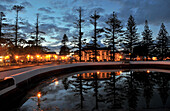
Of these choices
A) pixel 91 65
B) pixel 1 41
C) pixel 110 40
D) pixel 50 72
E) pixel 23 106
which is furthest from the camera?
pixel 110 40

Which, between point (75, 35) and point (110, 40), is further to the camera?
point (110, 40)

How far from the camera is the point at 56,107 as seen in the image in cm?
603

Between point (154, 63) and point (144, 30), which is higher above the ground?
point (144, 30)

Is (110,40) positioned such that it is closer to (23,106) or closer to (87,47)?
(87,47)

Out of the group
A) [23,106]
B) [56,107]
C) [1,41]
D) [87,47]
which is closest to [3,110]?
[23,106]

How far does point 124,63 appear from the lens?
1101 inches

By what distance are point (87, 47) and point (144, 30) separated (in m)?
29.4

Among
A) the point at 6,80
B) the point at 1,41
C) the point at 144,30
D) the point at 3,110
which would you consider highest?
the point at 144,30

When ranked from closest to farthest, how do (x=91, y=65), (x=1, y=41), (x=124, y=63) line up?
(x=1, y=41)
(x=91, y=65)
(x=124, y=63)

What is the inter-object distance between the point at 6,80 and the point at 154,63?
30203 millimetres

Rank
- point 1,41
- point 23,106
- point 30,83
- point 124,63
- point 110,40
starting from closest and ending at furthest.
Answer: point 23,106, point 30,83, point 1,41, point 124,63, point 110,40

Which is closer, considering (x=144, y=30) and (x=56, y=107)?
(x=56, y=107)

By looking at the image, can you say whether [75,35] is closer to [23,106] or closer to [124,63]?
[124,63]

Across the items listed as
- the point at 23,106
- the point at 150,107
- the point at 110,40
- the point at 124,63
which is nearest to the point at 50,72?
the point at 23,106
